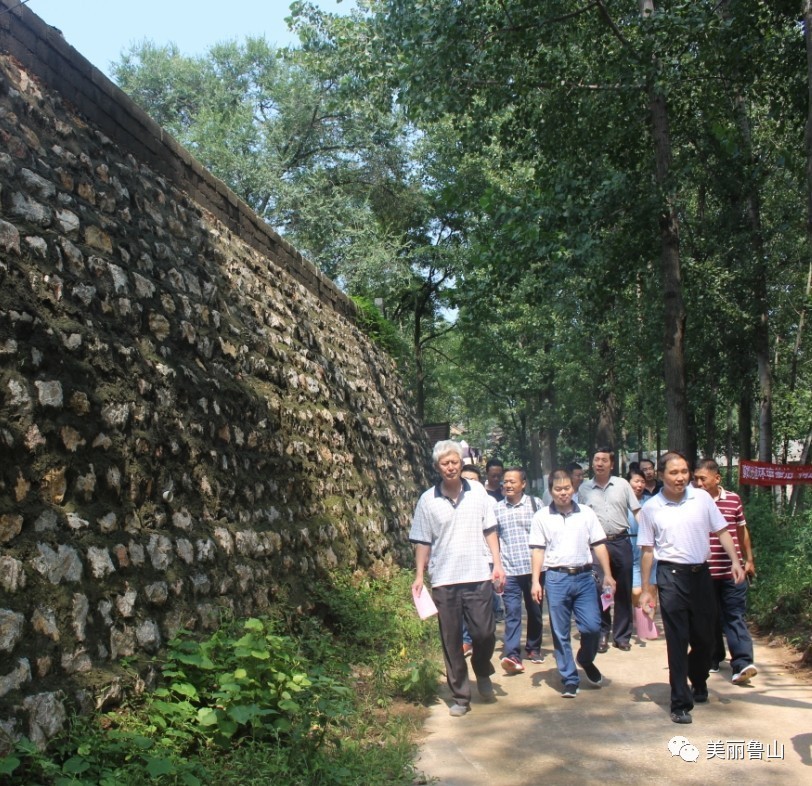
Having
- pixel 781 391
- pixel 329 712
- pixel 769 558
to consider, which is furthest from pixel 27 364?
pixel 781 391

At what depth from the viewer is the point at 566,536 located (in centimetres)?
718

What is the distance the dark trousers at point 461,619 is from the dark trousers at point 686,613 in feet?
4.02

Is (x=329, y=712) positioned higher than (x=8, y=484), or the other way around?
(x=8, y=484)

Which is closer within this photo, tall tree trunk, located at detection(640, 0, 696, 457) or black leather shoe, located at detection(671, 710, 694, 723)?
black leather shoe, located at detection(671, 710, 694, 723)

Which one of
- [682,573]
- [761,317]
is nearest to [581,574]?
[682,573]

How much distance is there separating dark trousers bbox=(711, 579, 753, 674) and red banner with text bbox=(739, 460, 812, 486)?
528 cm

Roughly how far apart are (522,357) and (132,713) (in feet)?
101

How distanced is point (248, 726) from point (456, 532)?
2261 mm

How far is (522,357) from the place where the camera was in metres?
34.7

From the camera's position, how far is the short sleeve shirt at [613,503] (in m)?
8.62

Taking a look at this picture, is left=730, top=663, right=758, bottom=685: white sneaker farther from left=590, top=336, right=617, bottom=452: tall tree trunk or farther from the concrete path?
left=590, top=336, right=617, bottom=452: tall tree trunk

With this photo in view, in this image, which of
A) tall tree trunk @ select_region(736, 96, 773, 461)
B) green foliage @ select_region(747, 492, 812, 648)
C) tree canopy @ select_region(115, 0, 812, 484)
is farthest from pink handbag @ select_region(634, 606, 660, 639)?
tall tree trunk @ select_region(736, 96, 773, 461)

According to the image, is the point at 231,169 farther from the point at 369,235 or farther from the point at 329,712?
the point at 329,712

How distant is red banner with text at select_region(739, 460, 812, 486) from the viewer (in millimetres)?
11945
